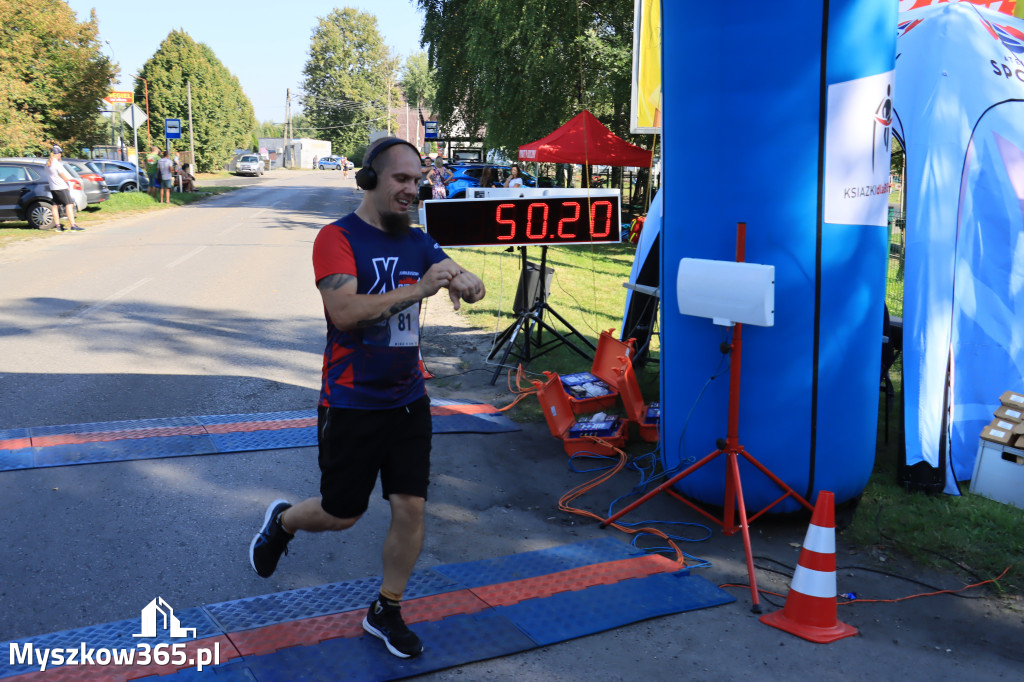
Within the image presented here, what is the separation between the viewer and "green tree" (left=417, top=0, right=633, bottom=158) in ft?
71.2

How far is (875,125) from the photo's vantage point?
4699 millimetres

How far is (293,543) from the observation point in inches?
182

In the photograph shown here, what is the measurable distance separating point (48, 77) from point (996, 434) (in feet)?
101

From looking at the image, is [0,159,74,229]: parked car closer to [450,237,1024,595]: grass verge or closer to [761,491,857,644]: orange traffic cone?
[450,237,1024,595]: grass verge

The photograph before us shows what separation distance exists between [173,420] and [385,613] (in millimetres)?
3933

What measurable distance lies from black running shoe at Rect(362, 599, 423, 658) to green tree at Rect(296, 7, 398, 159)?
114322mm

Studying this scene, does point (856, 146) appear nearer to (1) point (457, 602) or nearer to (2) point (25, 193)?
(1) point (457, 602)

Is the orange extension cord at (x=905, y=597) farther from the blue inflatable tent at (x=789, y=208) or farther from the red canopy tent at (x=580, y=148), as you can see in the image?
the red canopy tent at (x=580, y=148)

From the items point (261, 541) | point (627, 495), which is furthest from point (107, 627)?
point (627, 495)

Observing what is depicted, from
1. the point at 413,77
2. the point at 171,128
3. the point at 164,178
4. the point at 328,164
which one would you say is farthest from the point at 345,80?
the point at 164,178

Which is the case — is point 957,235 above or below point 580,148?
below

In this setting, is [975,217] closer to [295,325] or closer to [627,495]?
[627,495]

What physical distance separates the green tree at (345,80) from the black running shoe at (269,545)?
113804 mm

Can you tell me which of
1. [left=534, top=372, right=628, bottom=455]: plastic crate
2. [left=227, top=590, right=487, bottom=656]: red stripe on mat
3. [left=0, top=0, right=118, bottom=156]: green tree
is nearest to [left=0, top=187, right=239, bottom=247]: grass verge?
[left=0, top=0, right=118, bottom=156]: green tree
